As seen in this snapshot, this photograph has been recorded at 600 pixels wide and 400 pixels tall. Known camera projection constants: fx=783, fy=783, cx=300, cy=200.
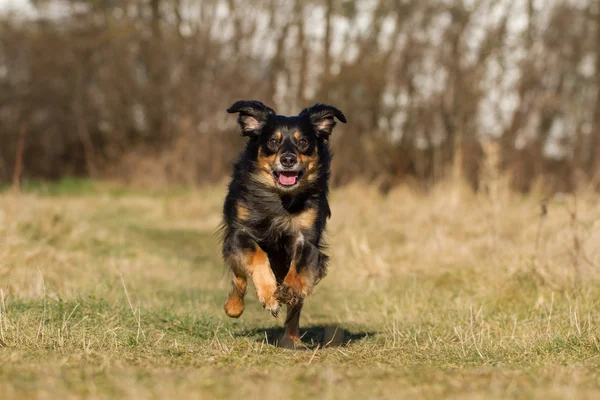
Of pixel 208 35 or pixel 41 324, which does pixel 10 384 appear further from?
pixel 208 35

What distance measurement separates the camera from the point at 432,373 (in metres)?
3.44

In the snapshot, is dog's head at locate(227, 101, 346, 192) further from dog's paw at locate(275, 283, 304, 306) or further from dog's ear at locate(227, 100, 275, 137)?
dog's paw at locate(275, 283, 304, 306)

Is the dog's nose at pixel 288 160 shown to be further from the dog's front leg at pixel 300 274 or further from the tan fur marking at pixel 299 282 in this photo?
the tan fur marking at pixel 299 282

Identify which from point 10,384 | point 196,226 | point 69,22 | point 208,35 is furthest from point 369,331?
point 69,22

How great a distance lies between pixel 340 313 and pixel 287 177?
1831 millimetres

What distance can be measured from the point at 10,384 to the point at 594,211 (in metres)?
7.82

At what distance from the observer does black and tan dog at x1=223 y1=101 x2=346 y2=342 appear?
16.0 feet

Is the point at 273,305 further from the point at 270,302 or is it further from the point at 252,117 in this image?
the point at 252,117

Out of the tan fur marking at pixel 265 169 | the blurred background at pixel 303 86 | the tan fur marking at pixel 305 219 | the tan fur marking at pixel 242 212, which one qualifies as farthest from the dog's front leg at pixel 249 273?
the blurred background at pixel 303 86

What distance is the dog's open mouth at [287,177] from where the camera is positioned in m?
5.08

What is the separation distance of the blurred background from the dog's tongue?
7288mm

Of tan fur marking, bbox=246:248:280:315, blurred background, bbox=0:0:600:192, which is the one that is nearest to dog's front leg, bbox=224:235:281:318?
tan fur marking, bbox=246:248:280:315

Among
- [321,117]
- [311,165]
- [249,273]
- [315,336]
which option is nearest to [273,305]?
[249,273]

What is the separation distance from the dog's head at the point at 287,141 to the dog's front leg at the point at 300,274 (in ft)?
1.35
